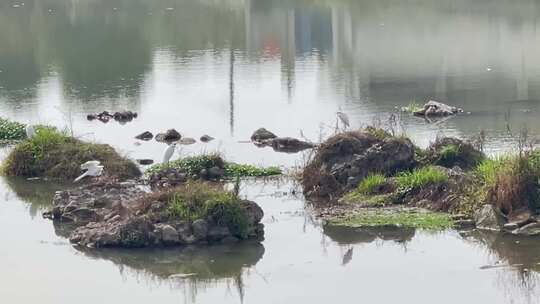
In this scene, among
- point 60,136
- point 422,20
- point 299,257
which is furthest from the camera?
point 422,20

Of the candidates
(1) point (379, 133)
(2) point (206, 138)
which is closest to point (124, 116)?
(2) point (206, 138)

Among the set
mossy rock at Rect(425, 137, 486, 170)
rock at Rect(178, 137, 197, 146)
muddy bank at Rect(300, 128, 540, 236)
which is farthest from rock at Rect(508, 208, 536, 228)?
rock at Rect(178, 137, 197, 146)

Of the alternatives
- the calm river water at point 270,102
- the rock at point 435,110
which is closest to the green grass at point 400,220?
the calm river water at point 270,102

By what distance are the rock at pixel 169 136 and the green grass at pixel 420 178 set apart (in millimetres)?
5641

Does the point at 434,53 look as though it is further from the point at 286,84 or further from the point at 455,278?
the point at 455,278

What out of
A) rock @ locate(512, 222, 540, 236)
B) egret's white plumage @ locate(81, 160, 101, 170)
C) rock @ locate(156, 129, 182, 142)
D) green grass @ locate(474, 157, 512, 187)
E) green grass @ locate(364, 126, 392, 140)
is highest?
green grass @ locate(364, 126, 392, 140)

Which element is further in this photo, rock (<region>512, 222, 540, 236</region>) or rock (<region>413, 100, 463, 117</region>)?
rock (<region>413, 100, 463, 117</region>)

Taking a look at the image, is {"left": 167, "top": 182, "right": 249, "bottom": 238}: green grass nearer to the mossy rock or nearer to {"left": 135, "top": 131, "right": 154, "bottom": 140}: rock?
the mossy rock

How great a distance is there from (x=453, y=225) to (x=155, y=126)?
29.2ft

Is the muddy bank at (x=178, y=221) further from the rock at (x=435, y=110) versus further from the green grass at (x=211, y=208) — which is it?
the rock at (x=435, y=110)

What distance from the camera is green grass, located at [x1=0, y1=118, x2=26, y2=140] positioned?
19000 millimetres

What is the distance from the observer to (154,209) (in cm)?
1281

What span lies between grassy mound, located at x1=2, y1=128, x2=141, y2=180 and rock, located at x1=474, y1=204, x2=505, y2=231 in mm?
4816

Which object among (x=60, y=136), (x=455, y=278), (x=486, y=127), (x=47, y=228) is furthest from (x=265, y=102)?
(x=455, y=278)
